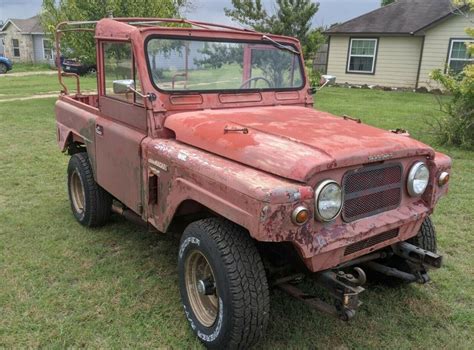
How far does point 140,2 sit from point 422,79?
1141 centimetres

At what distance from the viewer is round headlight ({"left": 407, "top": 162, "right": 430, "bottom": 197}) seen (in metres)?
2.98

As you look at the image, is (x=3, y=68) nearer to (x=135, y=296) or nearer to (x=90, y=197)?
(x=90, y=197)

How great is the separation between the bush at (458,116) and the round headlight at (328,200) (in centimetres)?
645

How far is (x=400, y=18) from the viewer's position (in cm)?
1911

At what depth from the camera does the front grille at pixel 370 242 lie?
2.78 m

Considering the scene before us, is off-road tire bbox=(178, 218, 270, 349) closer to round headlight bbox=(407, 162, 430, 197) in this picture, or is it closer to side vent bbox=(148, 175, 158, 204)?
side vent bbox=(148, 175, 158, 204)

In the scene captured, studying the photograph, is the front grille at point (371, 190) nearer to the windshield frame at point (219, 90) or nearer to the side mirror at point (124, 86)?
the windshield frame at point (219, 90)

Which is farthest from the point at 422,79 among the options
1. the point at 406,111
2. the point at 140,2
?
the point at 140,2

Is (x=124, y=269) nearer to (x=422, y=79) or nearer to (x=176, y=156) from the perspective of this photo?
(x=176, y=156)

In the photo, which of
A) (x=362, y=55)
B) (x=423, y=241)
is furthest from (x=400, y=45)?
(x=423, y=241)

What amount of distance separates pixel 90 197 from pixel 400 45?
55.3 feet

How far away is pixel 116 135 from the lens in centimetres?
382

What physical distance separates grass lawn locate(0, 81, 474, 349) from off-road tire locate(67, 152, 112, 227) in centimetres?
14

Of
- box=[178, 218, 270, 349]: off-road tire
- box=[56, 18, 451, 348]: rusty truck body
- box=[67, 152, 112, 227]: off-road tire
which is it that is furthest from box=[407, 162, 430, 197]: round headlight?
box=[67, 152, 112, 227]: off-road tire
